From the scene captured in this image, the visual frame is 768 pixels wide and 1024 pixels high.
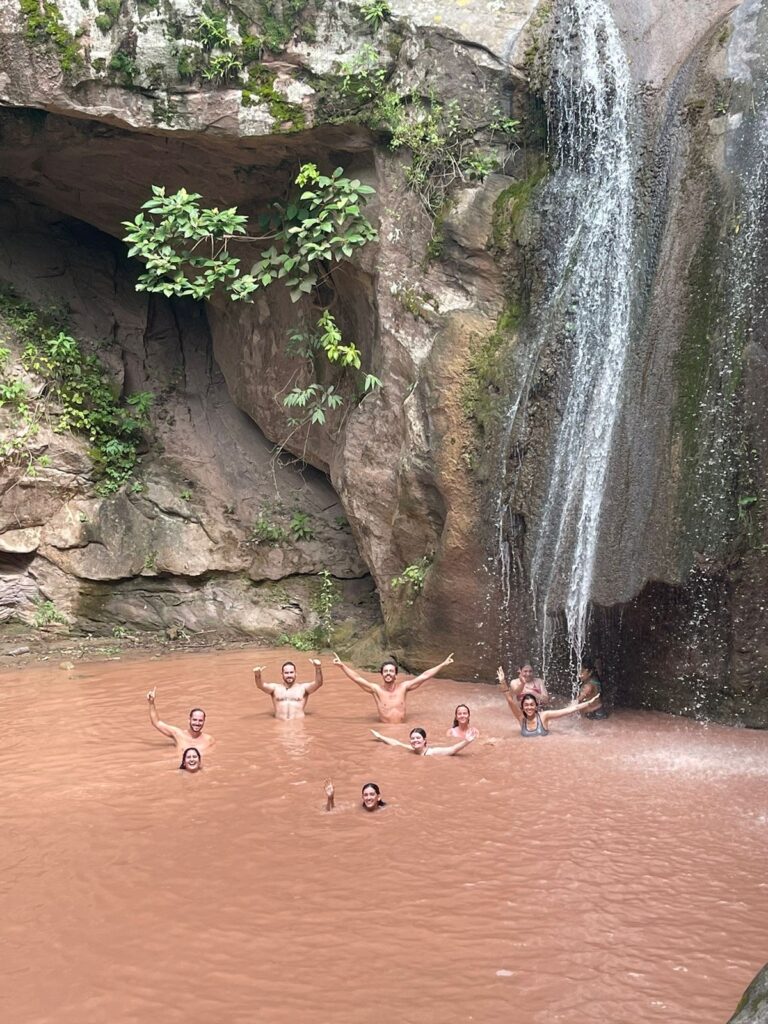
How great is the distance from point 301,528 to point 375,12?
6.52m

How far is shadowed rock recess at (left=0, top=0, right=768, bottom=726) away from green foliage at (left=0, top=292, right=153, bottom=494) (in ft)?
0.65

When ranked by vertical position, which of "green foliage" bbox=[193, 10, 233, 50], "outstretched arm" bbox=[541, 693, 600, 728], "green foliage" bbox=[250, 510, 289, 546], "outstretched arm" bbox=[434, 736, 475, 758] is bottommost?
"outstretched arm" bbox=[434, 736, 475, 758]

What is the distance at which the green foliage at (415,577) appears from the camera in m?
10.4

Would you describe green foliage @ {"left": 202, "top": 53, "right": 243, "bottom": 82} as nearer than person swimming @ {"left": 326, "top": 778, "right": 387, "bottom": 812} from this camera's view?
No

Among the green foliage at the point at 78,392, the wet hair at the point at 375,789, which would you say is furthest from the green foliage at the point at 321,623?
the wet hair at the point at 375,789

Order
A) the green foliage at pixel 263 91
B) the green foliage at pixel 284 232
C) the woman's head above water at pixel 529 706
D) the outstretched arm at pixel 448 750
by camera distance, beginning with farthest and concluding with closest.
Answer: the green foliage at pixel 284 232
the green foliage at pixel 263 91
the woman's head above water at pixel 529 706
the outstretched arm at pixel 448 750

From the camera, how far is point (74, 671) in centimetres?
1100

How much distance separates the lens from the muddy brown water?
400 centimetres

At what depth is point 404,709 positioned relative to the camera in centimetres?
866

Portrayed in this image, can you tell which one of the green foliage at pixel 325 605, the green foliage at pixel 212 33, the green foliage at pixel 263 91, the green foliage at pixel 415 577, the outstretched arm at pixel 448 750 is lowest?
the outstretched arm at pixel 448 750

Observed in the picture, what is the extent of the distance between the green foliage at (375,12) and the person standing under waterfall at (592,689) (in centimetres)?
735

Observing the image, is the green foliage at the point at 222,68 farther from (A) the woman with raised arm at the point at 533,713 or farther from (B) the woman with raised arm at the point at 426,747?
(B) the woman with raised arm at the point at 426,747

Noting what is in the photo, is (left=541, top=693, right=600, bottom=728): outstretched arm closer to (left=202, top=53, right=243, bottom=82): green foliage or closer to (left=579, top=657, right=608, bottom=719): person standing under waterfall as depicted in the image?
(left=579, top=657, right=608, bottom=719): person standing under waterfall

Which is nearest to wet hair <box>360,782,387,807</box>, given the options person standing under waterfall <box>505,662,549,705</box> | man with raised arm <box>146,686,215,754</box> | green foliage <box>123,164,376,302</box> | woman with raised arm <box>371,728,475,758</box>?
woman with raised arm <box>371,728,475,758</box>
